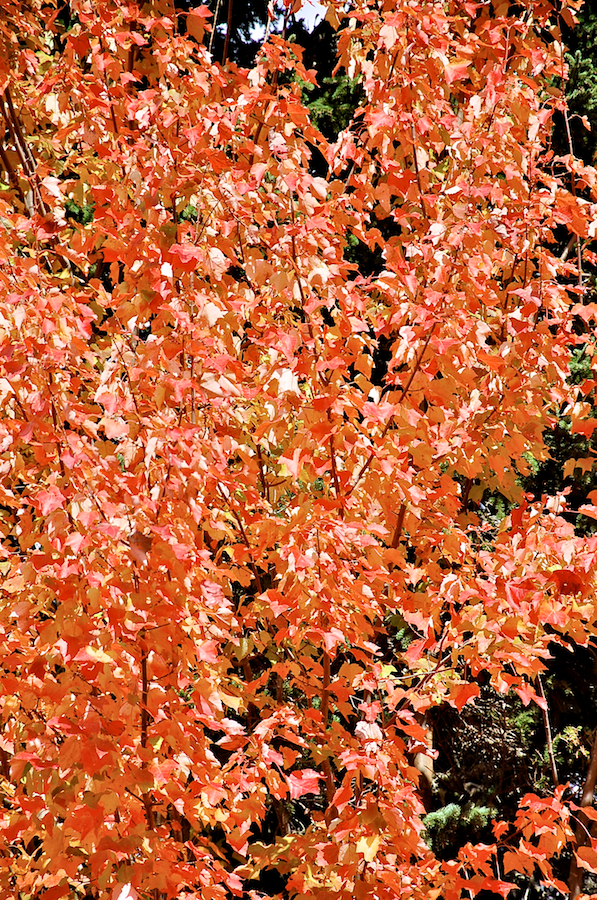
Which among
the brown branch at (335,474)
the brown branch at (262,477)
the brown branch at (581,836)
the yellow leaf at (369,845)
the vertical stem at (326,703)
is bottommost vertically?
the brown branch at (581,836)

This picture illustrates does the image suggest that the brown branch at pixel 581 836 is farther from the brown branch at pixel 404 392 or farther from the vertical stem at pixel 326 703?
the brown branch at pixel 404 392

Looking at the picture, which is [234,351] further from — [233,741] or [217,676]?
[233,741]

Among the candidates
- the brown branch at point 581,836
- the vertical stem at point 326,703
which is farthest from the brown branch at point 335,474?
A: the brown branch at point 581,836

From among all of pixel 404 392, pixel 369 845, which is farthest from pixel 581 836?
pixel 404 392

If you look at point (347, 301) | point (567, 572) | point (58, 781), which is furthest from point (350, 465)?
point (58, 781)

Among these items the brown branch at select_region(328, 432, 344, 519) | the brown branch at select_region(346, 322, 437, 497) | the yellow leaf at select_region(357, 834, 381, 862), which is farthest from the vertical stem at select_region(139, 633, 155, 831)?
the brown branch at select_region(346, 322, 437, 497)

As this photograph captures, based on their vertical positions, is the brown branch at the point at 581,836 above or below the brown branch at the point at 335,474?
below

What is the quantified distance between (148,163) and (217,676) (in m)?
1.57

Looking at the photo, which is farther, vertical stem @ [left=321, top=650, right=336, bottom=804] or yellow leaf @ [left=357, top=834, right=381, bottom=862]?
vertical stem @ [left=321, top=650, right=336, bottom=804]

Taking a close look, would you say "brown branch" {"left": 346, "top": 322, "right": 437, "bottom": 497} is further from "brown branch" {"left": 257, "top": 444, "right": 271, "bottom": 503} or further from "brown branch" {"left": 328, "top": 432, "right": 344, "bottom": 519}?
"brown branch" {"left": 257, "top": 444, "right": 271, "bottom": 503}

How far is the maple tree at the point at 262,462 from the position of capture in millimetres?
2127

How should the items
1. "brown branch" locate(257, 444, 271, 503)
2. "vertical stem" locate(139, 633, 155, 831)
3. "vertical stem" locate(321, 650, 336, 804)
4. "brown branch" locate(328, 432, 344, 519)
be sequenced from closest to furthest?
"vertical stem" locate(139, 633, 155, 831) → "brown branch" locate(328, 432, 344, 519) → "vertical stem" locate(321, 650, 336, 804) → "brown branch" locate(257, 444, 271, 503)

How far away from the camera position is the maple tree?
2.13 meters

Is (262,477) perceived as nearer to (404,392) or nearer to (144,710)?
(404,392)
